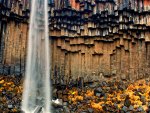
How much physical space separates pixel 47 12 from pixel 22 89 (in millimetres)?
5494

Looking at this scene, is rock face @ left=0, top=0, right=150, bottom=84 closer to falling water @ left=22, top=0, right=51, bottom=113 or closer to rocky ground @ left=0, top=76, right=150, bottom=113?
falling water @ left=22, top=0, right=51, bottom=113

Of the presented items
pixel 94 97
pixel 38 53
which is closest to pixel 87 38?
pixel 38 53

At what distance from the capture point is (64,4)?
2456cm

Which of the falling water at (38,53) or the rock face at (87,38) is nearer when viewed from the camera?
the rock face at (87,38)

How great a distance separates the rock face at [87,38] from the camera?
2372cm

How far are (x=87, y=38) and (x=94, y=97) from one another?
14.1ft

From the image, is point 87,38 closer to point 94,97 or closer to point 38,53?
point 38,53

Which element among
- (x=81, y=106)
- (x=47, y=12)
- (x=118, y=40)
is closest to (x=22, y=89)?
(x=81, y=106)

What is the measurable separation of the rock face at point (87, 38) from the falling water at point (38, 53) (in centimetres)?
40

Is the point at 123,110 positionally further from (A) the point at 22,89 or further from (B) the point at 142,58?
(A) the point at 22,89

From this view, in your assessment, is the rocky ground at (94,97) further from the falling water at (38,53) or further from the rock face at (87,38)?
the falling water at (38,53)

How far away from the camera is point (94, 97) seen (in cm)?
2270

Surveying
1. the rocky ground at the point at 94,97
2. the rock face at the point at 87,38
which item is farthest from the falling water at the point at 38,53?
the rocky ground at the point at 94,97

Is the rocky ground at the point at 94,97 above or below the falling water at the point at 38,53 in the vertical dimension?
below
